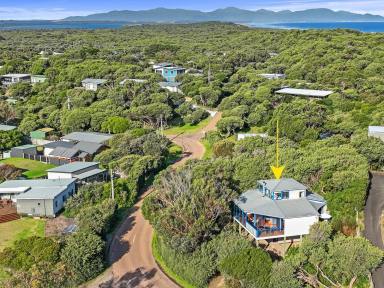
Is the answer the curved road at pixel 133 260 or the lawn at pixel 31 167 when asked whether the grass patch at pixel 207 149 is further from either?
the lawn at pixel 31 167

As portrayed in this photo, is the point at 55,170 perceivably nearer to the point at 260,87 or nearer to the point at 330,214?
Answer: the point at 330,214

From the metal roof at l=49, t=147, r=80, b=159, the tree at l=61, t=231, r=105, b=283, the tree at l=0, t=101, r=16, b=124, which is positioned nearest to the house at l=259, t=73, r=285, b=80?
the tree at l=0, t=101, r=16, b=124

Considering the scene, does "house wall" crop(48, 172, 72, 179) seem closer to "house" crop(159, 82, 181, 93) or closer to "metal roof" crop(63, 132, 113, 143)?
"metal roof" crop(63, 132, 113, 143)

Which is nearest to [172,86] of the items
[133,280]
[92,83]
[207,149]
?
[92,83]

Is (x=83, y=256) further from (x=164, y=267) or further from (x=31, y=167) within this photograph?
(x=31, y=167)

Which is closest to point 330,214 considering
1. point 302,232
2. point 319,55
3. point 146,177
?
point 302,232
